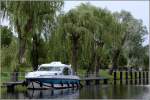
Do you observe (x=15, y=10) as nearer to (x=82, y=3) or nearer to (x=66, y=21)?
(x=66, y=21)

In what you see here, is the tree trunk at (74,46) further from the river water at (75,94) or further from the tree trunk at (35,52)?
the river water at (75,94)

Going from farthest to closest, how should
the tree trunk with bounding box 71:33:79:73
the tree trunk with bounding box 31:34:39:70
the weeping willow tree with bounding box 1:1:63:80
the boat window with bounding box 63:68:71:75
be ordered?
the tree trunk with bounding box 71:33:79:73
the tree trunk with bounding box 31:34:39:70
the boat window with bounding box 63:68:71:75
the weeping willow tree with bounding box 1:1:63:80

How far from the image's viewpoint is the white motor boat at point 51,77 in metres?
29.4

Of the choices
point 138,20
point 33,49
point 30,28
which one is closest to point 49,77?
point 30,28

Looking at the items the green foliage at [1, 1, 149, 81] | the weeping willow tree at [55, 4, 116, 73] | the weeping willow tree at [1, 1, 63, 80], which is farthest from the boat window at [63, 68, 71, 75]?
the weeping willow tree at [55, 4, 116, 73]

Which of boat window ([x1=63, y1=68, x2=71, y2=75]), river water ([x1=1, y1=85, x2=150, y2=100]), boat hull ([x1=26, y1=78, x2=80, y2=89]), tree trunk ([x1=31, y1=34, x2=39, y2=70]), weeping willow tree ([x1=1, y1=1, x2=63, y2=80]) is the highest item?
weeping willow tree ([x1=1, y1=1, x2=63, y2=80])

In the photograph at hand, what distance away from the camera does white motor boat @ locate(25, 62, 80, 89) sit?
29359mm

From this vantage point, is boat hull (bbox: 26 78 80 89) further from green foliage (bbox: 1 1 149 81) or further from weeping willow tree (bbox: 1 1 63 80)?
green foliage (bbox: 1 1 149 81)

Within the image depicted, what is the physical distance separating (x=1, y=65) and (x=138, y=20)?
1455 inches

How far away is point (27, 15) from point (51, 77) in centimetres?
497

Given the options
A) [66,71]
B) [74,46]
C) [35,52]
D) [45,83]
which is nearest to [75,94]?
[45,83]

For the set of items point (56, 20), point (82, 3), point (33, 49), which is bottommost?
point (33, 49)

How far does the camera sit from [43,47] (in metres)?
35.9

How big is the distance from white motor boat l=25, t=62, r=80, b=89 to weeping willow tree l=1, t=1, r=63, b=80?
Answer: 1584mm
